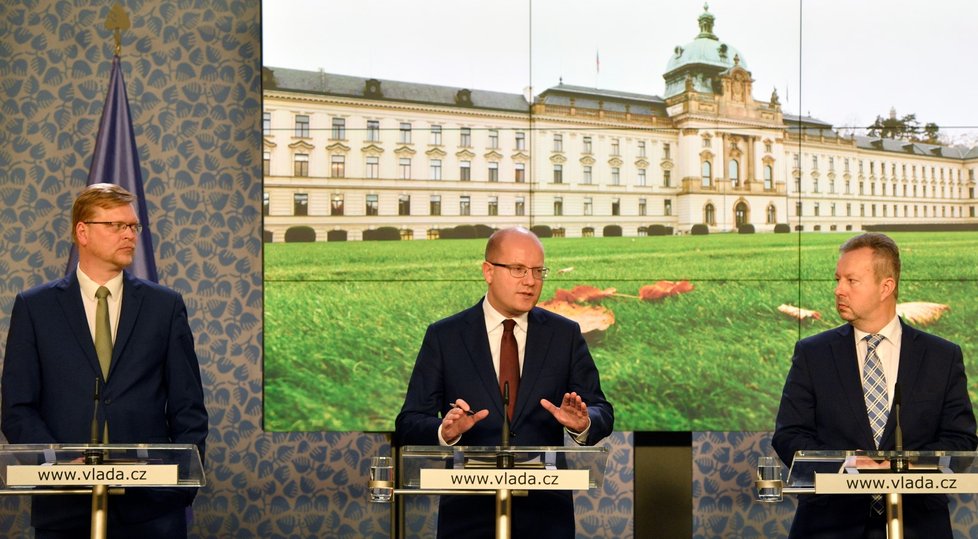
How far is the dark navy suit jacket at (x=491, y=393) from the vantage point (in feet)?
10.1

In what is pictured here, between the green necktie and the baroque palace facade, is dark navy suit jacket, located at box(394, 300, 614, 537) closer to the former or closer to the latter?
the green necktie

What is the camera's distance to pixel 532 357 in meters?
3.25

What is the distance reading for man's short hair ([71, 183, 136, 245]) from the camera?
124 inches

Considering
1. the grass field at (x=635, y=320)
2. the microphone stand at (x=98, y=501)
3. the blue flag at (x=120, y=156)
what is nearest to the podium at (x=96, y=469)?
the microphone stand at (x=98, y=501)

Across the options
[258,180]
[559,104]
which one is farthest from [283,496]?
[559,104]

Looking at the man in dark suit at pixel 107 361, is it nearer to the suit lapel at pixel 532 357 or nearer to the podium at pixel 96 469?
the podium at pixel 96 469

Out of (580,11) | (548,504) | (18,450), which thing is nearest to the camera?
(18,450)

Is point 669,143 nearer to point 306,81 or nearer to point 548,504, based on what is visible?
point 306,81

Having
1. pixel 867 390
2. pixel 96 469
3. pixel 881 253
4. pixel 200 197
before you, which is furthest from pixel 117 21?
pixel 867 390

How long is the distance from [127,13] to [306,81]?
1049mm

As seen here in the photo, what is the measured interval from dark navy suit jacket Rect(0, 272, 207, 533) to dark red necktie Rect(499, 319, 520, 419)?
96 cm

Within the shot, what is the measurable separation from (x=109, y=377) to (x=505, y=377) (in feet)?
4.02

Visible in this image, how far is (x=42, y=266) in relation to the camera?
538cm

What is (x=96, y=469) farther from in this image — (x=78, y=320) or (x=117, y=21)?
(x=117, y=21)
